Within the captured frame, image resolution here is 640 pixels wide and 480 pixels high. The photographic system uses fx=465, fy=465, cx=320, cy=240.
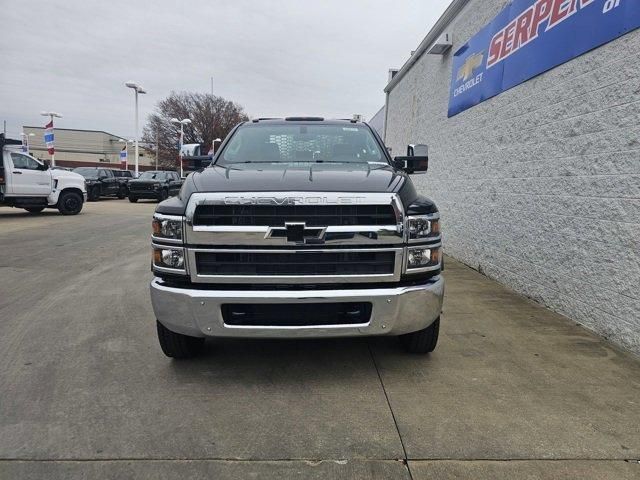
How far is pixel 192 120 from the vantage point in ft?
160

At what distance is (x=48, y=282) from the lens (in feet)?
20.4

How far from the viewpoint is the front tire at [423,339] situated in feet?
11.8

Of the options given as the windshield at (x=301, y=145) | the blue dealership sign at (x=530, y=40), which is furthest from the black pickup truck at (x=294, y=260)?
the blue dealership sign at (x=530, y=40)

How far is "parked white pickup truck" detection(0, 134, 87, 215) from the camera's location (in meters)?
13.5

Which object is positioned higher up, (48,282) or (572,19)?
(572,19)

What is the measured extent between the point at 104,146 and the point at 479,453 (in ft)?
309

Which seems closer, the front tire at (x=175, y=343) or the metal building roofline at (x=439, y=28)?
the front tire at (x=175, y=343)

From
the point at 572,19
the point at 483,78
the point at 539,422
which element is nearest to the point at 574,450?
the point at 539,422

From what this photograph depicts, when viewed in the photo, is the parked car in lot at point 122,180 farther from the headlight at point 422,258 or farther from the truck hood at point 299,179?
the headlight at point 422,258

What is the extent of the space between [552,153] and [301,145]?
2.73 metres

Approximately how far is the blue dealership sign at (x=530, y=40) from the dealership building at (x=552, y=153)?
0.05ft

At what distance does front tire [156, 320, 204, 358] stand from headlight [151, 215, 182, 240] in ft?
2.34

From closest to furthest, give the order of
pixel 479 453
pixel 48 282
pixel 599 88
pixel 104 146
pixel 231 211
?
pixel 479 453 < pixel 231 211 < pixel 599 88 < pixel 48 282 < pixel 104 146

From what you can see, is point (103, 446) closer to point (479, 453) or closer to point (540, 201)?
point (479, 453)
